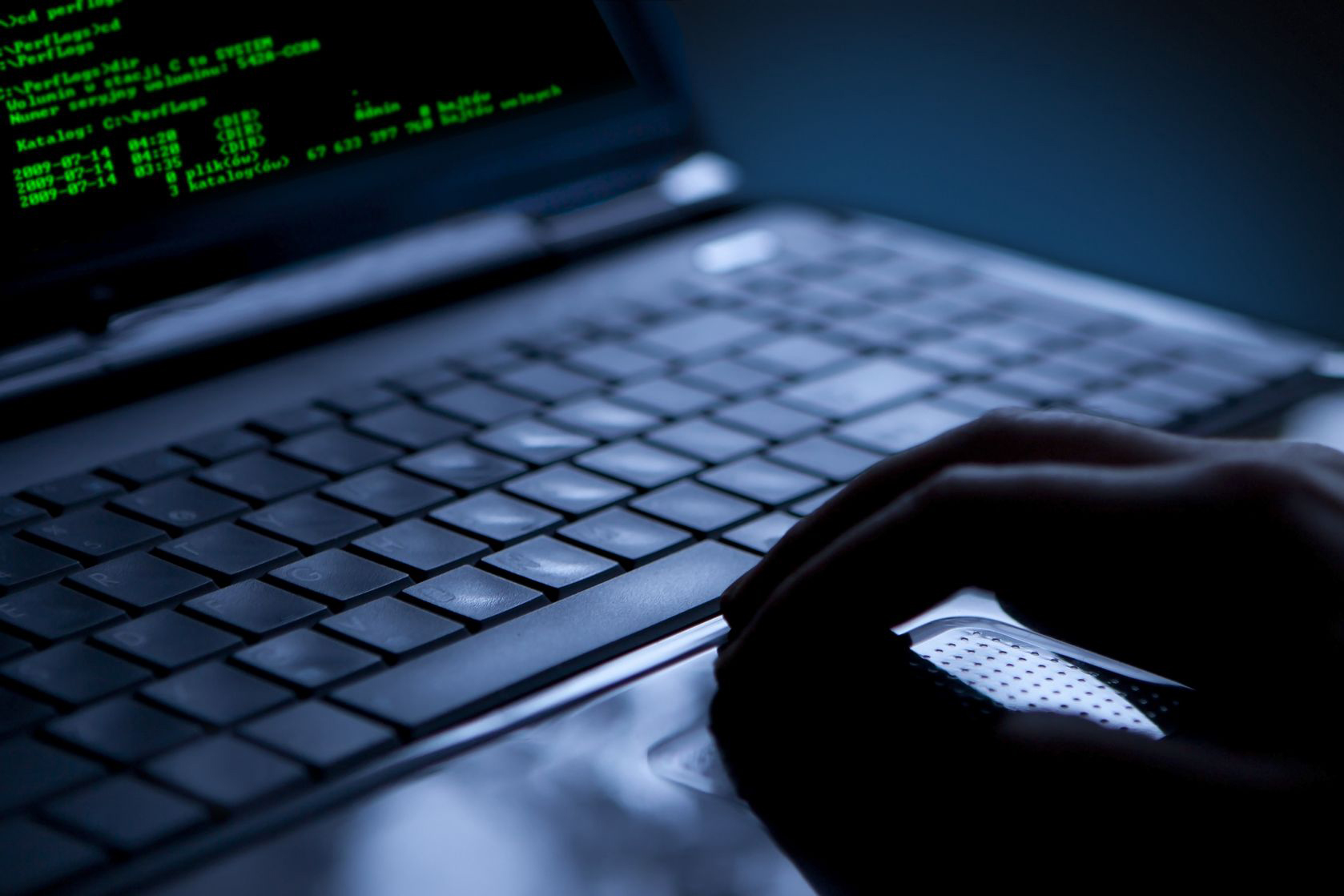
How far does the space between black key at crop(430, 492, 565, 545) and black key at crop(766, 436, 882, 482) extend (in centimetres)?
13

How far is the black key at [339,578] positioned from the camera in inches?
21.1

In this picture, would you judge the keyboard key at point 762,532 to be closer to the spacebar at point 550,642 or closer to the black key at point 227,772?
the spacebar at point 550,642

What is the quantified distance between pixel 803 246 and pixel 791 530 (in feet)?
1.40

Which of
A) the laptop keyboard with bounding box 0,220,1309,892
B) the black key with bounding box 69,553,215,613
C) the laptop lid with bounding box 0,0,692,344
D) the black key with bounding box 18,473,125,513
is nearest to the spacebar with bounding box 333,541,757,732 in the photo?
the laptop keyboard with bounding box 0,220,1309,892

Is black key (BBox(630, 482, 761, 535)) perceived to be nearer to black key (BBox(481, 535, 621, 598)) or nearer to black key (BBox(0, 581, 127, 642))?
black key (BBox(481, 535, 621, 598))

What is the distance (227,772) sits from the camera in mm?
437

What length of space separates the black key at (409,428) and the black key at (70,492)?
126 millimetres

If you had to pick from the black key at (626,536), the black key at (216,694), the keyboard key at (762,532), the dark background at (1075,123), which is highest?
the dark background at (1075,123)

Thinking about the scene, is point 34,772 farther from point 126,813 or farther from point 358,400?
point 358,400

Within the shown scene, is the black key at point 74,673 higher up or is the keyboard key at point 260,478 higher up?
the keyboard key at point 260,478

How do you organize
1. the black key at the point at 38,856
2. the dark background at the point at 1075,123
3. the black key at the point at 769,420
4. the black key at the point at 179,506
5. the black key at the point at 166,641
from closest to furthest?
the black key at the point at 38,856 → the black key at the point at 166,641 → the black key at the point at 179,506 → the black key at the point at 769,420 → the dark background at the point at 1075,123

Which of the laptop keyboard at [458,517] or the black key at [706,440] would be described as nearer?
the laptop keyboard at [458,517]

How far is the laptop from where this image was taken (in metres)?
0.44

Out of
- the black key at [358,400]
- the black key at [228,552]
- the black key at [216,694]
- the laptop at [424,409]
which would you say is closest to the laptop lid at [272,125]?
the laptop at [424,409]
